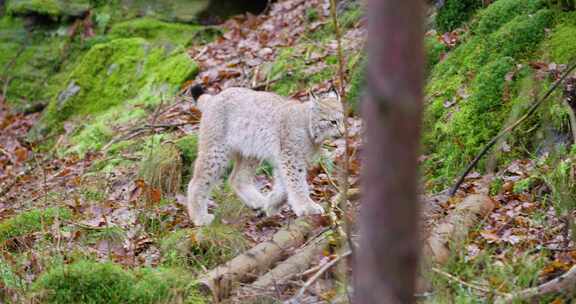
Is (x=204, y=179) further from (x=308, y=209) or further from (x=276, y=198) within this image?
(x=308, y=209)

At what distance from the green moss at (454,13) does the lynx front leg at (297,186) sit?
2583 mm

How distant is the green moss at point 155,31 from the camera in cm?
1233

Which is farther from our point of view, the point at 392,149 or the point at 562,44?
the point at 562,44

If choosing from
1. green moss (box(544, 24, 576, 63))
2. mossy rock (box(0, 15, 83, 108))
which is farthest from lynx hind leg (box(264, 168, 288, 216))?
mossy rock (box(0, 15, 83, 108))

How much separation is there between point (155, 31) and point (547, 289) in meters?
9.33

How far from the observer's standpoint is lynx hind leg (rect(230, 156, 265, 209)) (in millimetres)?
7311

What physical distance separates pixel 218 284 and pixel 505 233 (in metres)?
1.88

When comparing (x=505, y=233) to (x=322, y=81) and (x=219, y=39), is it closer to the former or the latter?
(x=322, y=81)

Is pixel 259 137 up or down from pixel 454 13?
down

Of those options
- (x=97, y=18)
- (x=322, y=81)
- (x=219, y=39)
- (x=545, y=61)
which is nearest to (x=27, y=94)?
(x=97, y=18)

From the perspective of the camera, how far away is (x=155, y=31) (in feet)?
41.8

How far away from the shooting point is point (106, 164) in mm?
8992

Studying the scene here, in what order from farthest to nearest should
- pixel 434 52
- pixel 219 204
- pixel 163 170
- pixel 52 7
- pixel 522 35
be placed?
pixel 52 7 → pixel 434 52 → pixel 163 170 → pixel 219 204 → pixel 522 35

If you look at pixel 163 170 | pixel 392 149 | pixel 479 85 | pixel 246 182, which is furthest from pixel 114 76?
pixel 392 149
